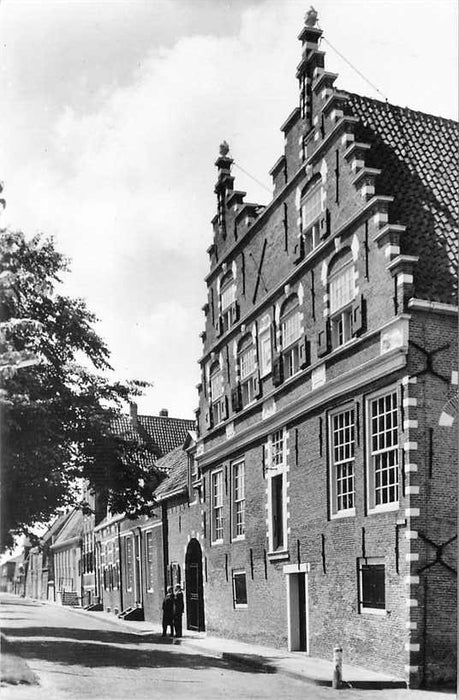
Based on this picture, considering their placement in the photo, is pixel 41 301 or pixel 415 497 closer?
pixel 415 497

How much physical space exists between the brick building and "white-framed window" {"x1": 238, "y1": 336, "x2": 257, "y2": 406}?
0.08 meters

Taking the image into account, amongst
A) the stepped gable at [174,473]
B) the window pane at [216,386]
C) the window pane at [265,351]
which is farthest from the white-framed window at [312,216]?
the stepped gable at [174,473]

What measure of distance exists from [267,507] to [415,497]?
7.75 metres

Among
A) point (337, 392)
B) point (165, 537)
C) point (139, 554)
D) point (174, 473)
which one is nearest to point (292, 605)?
point (337, 392)

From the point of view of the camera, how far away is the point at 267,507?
2275 centimetres

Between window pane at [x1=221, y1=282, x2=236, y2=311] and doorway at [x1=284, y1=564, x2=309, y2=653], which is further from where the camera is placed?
window pane at [x1=221, y1=282, x2=236, y2=311]

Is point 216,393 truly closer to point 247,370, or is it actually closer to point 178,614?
point 247,370

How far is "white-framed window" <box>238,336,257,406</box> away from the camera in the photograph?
2455 centimetres

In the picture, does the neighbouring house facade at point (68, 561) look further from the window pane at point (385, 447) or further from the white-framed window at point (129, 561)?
the window pane at point (385, 447)

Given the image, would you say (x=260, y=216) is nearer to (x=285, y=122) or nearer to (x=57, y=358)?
(x=285, y=122)

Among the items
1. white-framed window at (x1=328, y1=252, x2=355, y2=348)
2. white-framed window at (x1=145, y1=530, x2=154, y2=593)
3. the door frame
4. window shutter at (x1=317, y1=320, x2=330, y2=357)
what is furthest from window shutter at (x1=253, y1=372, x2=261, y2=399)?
white-framed window at (x1=145, y1=530, x2=154, y2=593)

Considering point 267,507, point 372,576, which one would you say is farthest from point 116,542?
point 372,576

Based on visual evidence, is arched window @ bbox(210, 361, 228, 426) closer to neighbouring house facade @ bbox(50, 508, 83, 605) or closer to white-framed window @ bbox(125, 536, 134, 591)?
white-framed window @ bbox(125, 536, 134, 591)

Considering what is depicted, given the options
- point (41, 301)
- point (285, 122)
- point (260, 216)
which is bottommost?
point (41, 301)
